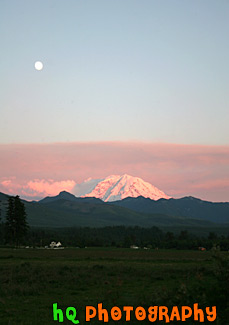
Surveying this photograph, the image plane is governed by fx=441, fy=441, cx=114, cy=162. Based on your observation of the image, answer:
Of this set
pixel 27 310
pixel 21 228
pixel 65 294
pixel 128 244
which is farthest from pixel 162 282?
pixel 128 244

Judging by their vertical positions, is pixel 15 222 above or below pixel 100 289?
above

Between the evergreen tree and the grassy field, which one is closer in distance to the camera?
the grassy field

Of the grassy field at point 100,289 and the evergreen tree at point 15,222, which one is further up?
the evergreen tree at point 15,222

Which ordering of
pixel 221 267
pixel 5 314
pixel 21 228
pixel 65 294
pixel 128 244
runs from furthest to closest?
pixel 128 244 < pixel 21 228 < pixel 65 294 < pixel 5 314 < pixel 221 267

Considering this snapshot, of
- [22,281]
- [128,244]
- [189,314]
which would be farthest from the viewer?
[128,244]

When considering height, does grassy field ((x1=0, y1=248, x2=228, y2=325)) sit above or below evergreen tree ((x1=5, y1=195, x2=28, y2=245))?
below

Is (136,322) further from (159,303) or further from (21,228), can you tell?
(21,228)

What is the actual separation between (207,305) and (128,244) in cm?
11485

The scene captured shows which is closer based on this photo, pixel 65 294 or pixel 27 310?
pixel 27 310

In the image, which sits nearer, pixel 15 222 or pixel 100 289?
pixel 100 289

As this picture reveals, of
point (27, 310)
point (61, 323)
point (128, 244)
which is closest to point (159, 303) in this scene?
point (61, 323)

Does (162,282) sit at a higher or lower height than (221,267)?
lower

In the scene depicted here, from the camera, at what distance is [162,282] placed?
35.8 m

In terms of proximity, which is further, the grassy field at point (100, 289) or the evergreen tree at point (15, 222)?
the evergreen tree at point (15, 222)
